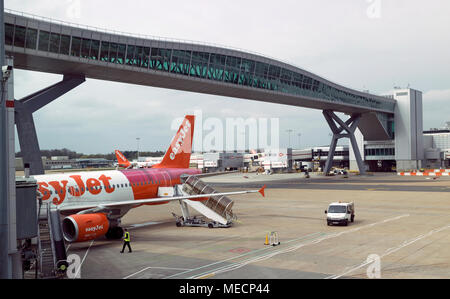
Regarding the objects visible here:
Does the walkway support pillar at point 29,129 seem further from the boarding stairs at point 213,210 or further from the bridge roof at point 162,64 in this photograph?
the boarding stairs at point 213,210

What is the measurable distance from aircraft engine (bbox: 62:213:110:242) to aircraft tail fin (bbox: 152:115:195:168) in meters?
14.9

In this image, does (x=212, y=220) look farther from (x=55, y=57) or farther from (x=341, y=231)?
(x=55, y=57)

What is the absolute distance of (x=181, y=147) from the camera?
4088cm

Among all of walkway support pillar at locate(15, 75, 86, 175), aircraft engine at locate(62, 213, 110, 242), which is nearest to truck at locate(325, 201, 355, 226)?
aircraft engine at locate(62, 213, 110, 242)

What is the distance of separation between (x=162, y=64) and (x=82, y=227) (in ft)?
132

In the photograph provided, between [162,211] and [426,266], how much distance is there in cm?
3097

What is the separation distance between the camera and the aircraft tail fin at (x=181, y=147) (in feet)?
131

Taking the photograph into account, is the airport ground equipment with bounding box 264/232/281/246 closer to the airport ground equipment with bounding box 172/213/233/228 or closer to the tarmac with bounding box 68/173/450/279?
the tarmac with bounding box 68/173/450/279

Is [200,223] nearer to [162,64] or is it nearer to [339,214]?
[339,214]

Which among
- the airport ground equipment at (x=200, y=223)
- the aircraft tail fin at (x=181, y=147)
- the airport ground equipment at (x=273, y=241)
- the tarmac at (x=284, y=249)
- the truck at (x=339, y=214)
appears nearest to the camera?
the tarmac at (x=284, y=249)

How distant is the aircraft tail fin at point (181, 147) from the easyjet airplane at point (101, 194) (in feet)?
0.34

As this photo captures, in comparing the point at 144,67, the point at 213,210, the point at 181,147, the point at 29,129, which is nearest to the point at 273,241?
the point at 213,210

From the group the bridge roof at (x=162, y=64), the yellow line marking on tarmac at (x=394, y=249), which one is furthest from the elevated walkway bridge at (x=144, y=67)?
the yellow line marking on tarmac at (x=394, y=249)

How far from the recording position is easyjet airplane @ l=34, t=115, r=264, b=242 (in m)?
24.9
